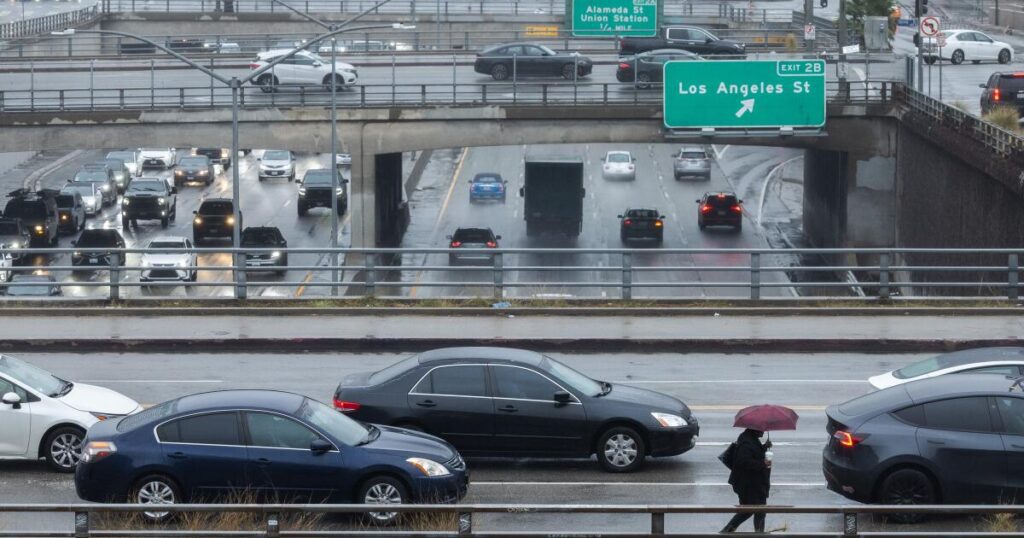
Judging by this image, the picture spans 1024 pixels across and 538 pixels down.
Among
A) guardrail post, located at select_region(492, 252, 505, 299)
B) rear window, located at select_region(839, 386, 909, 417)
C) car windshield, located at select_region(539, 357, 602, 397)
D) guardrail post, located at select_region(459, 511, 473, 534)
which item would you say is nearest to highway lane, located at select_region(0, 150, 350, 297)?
guardrail post, located at select_region(492, 252, 505, 299)

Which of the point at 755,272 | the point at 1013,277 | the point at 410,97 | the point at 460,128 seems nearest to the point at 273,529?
the point at 755,272

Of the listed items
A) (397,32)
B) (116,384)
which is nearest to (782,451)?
(116,384)

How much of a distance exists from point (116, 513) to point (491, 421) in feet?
13.1

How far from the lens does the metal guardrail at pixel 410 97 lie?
4675 centimetres

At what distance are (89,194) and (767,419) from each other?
54.9 meters

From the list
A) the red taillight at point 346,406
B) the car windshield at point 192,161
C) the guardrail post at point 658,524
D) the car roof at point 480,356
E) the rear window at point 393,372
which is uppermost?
the car windshield at point 192,161

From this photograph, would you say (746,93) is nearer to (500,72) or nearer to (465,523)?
(500,72)

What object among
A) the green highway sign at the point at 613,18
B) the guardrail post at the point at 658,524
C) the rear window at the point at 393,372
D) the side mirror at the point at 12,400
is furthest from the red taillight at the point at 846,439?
the green highway sign at the point at 613,18

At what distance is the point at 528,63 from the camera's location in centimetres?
5312

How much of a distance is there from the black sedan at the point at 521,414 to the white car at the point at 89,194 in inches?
1939

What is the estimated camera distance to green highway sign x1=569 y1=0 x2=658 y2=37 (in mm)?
51625

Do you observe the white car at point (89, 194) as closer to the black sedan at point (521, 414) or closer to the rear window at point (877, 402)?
the black sedan at point (521, 414)

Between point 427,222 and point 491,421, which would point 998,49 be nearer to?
point 427,222

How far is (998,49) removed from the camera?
64.1m
